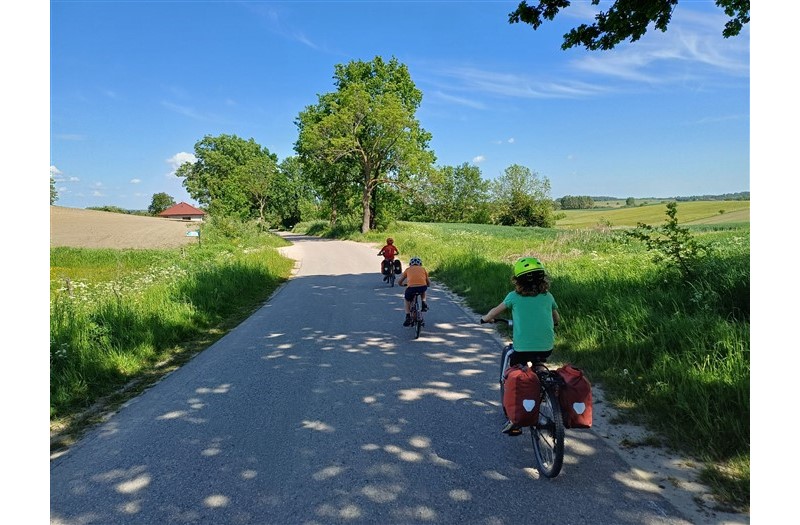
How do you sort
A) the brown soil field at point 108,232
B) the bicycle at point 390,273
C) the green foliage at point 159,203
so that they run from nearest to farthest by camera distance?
the bicycle at point 390,273, the brown soil field at point 108,232, the green foliage at point 159,203

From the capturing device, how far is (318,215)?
89188 mm

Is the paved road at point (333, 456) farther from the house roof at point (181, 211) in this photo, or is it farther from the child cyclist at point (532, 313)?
the house roof at point (181, 211)

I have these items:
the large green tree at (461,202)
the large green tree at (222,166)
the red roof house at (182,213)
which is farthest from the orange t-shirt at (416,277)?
the red roof house at (182,213)

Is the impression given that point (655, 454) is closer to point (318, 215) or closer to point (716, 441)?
point (716, 441)

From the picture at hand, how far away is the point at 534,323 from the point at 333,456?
205 centimetres

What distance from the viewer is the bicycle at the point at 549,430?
3.08 metres

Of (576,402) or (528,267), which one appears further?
(528,267)

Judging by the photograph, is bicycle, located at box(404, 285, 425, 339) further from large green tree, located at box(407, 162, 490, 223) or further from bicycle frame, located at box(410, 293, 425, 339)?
large green tree, located at box(407, 162, 490, 223)

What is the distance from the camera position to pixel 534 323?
12.3ft

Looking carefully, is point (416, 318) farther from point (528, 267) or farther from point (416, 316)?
point (528, 267)

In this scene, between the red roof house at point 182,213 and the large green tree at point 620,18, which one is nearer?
the large green tree at point 620,18

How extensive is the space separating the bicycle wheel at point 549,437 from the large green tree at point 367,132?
3417cm

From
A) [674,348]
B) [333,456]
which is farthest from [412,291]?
[333,456]
